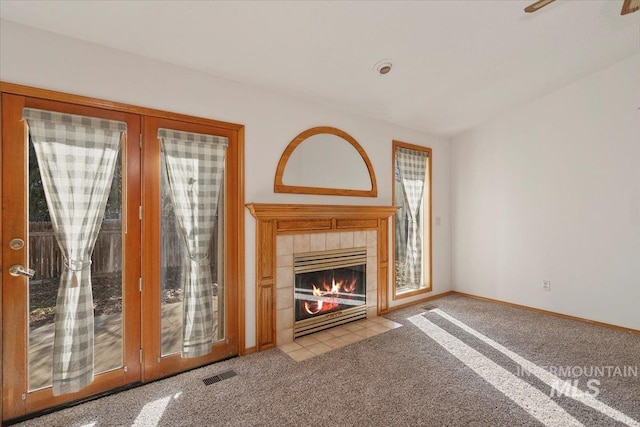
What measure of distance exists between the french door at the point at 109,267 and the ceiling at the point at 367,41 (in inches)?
22.1

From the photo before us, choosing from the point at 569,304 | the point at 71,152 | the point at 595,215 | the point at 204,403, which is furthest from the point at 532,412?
the point at 71,152

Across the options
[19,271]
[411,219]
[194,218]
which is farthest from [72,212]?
[411,219]

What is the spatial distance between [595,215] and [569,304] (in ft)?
3.60

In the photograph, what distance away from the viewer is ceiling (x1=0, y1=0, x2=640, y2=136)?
2141 mm

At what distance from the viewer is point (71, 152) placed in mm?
2188

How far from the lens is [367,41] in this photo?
264 cm

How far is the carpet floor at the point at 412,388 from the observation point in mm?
2047

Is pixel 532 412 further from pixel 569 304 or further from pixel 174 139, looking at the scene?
pixel 174 139

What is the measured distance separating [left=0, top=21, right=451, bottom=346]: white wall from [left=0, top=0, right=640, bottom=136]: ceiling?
3.8 inches

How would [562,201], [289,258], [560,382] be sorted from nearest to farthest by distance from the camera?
1. [560,382]
2. [289,258]
3. [562,201]

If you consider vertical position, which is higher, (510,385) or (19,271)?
(19,271)

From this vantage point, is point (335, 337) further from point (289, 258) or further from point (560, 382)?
point (560, 382)

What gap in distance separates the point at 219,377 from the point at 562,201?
425 cm

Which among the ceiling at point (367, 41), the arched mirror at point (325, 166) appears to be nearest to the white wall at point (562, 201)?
the ceiling at point (367, 41)
